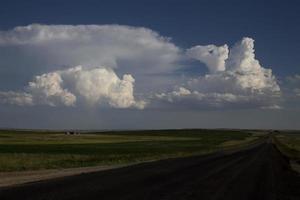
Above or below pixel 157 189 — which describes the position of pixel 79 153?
above

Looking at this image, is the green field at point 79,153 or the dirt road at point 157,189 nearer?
the dirt road at point 157,189

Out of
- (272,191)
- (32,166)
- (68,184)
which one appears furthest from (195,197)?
(32,166)

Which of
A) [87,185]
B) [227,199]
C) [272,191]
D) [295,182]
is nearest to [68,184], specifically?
[87,185]

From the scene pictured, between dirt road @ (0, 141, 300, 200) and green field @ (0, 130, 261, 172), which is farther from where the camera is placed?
green field @ (0, 130, 261, 172)

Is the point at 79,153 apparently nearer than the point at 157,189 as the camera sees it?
No

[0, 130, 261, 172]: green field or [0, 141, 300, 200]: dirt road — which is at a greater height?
[0, 130, 261, 172]: green field

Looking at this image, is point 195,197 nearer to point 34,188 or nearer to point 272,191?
point 272,191

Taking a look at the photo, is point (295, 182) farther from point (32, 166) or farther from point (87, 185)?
point (32, 166)

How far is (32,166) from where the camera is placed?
34250 mm

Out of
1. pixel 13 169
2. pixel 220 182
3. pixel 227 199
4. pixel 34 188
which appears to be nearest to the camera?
pixel 227 199

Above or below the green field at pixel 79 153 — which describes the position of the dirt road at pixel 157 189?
below

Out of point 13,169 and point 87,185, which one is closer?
point 87,185

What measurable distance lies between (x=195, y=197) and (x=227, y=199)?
4.04 ft

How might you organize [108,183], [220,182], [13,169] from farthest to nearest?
[13,169]
[220,182]
[108,183]
